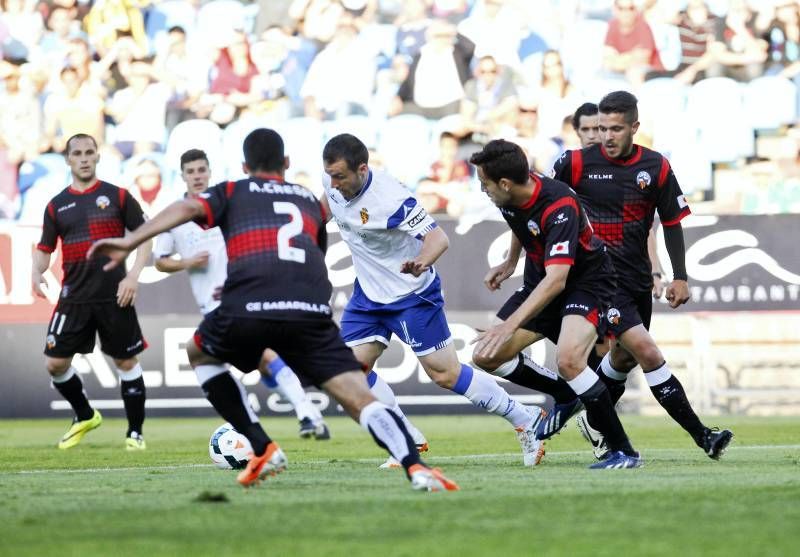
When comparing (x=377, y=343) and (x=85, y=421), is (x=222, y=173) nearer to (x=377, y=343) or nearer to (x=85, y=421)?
(x=85, y=421)

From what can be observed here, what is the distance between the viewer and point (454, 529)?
472 cm

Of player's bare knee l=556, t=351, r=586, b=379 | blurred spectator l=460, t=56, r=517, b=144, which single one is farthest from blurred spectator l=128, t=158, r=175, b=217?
player's bare knee l=556, t=351, r=586, b=379

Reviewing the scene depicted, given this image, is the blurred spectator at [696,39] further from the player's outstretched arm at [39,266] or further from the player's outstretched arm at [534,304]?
the player's outstretched arm at [534,304]

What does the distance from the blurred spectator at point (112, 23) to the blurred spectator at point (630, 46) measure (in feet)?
22.0

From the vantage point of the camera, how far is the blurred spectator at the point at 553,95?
1805cm

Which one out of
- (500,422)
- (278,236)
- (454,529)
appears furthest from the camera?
(500,422)

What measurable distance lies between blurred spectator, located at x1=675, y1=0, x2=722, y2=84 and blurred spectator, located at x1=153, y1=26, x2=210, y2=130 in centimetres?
674

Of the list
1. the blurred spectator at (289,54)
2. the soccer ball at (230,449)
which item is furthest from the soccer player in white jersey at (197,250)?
the blurred spectator at (289,54)

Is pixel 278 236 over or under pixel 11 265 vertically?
over

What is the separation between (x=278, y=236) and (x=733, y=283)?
34.2 ft

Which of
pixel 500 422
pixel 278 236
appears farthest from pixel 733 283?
pixel 278 236

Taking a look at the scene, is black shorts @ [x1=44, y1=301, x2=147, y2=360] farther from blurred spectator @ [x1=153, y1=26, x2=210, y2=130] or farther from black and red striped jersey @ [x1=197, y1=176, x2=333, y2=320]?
blurred spectator @ [x1=153, y1=26, x2=210, y2=130]

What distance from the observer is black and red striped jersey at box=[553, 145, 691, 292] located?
27.8 feet

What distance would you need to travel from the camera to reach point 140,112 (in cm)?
1862
